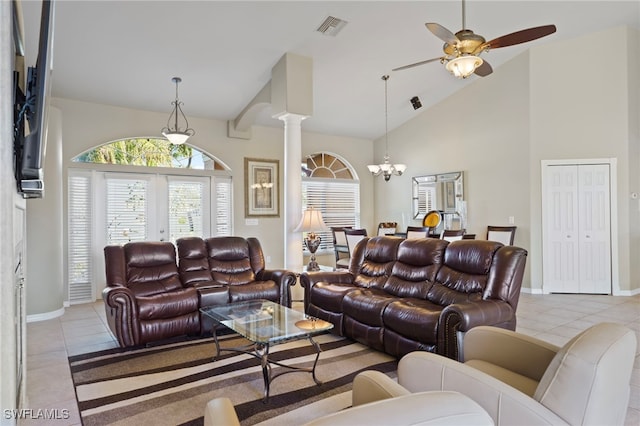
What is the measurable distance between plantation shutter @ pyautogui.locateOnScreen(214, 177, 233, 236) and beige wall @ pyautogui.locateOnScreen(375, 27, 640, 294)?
174 inches

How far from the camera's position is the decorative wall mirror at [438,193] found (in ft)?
24.1

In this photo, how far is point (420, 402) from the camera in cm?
93

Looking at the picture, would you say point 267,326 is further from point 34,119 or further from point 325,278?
point 34,119

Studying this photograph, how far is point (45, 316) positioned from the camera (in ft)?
15.8

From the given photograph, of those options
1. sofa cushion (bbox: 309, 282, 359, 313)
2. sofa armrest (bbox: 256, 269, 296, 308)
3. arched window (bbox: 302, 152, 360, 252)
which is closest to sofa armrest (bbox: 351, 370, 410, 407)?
sofa cushion (bbox: 309, 282, 359, 313)

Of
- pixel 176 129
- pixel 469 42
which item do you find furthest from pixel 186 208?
pixel 469 42

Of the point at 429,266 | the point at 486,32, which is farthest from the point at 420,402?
the point at 486,32

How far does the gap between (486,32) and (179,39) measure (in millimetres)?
4109

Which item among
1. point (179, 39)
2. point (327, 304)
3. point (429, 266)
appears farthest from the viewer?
point (179, 39)

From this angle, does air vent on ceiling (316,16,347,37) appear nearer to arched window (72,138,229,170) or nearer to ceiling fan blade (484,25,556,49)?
ceiling fan blade (484,25,556,49)

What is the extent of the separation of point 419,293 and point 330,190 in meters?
5.17

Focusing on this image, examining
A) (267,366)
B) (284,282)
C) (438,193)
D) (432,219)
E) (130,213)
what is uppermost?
(438,193)

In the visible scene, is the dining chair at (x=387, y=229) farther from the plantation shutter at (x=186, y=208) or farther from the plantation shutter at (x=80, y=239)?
the plantation shutter at (x=80, y=239)

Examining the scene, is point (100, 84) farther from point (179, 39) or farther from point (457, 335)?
point (457, 335)
